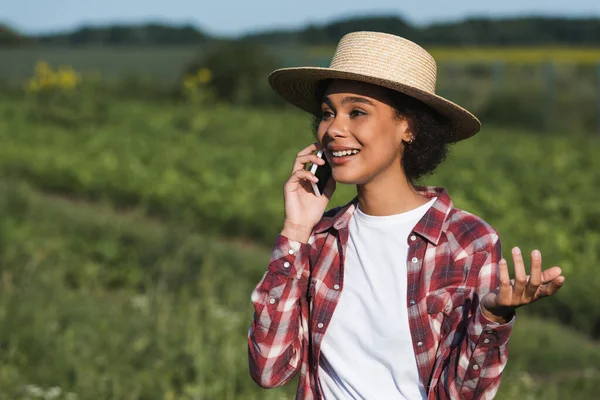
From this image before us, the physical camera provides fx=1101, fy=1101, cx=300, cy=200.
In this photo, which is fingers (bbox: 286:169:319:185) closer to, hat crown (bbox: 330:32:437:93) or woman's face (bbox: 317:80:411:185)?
woman's face (bbox: 317:80:411:185)

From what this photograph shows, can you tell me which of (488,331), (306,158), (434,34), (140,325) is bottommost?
(434,34)

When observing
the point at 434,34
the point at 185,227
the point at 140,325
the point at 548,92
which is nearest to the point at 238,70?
the point at 548,92

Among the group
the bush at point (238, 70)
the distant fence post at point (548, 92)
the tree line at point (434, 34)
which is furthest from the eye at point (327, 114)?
the tree line at point (434, 34)

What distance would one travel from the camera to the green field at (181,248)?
5.07 meters

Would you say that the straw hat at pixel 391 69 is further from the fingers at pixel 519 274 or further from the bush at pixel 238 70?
the bush at pixel 238 70

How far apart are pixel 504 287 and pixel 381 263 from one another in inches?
15.4

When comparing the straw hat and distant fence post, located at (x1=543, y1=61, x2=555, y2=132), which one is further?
distant fence post, located at (x1=543, y1=61, x2=555, y2=132)

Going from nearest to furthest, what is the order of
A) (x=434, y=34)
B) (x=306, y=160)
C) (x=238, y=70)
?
(x=306, y=160), (x=238, y=70), (x=434, y=34)

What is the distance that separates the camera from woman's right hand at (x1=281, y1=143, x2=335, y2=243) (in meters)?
2.61

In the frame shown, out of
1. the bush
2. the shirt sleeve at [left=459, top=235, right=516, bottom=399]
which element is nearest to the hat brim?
the shirt sleeve at [left=459, top=235, right=516, bottom=399]

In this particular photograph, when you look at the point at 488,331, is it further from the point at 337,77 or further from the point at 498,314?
the point at 337,77

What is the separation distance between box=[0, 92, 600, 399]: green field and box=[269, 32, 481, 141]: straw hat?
2.24 metres

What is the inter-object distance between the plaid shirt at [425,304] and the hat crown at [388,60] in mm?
286

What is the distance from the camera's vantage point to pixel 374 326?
247cm
